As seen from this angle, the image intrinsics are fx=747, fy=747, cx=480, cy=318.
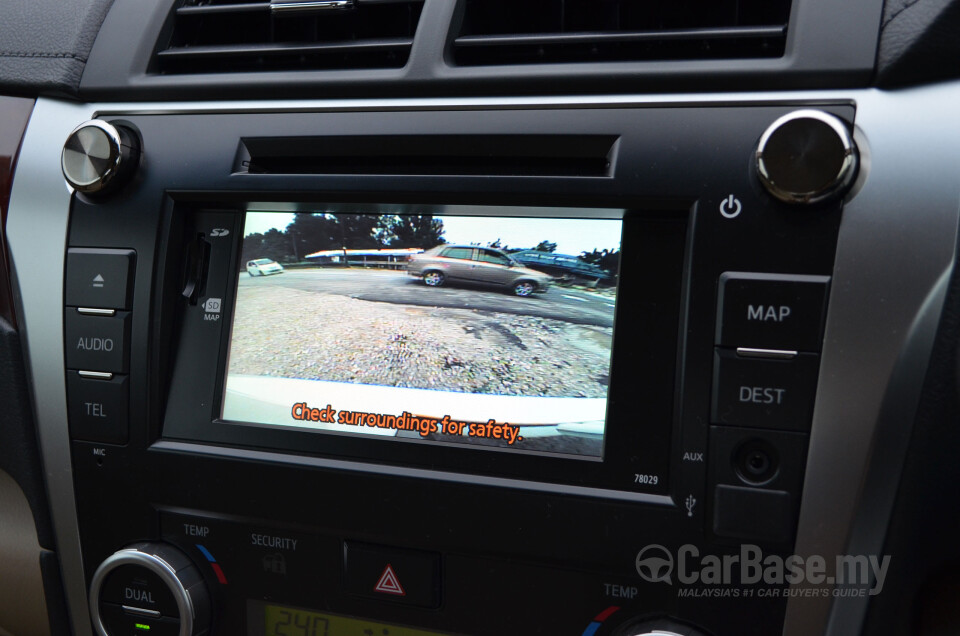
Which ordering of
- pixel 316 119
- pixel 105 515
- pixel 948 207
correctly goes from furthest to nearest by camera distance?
pixel 105 515 < pixel 316 119 < pixel 948 207

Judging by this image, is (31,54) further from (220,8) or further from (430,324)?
(430,324)

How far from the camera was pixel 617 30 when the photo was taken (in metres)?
0.97

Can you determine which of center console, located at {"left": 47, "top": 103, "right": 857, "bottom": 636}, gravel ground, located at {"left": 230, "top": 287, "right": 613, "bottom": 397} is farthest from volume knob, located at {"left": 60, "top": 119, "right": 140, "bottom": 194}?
gravel ground, located at {"left": 230, "top": 287, "right": 613, "bottom": 397}

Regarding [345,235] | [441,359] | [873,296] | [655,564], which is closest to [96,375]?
[345,235]

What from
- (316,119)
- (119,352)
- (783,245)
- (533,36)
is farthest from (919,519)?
(119,352)

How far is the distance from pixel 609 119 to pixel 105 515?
95 cm

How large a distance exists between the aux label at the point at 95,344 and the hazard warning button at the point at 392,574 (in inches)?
18.3

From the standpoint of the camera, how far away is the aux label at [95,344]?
1.12m

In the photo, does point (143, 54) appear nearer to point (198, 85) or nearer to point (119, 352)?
point (198, 85)

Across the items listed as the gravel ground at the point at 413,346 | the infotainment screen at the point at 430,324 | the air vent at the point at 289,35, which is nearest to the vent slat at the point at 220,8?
the air vent at the point at 289,35

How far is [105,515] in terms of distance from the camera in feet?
3.79

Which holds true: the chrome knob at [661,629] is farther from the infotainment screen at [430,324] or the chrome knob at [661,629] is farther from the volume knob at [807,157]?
the volume knob at [807,157]

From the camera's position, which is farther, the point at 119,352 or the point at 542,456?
the point at 119,352

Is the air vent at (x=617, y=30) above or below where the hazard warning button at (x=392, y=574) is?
above
